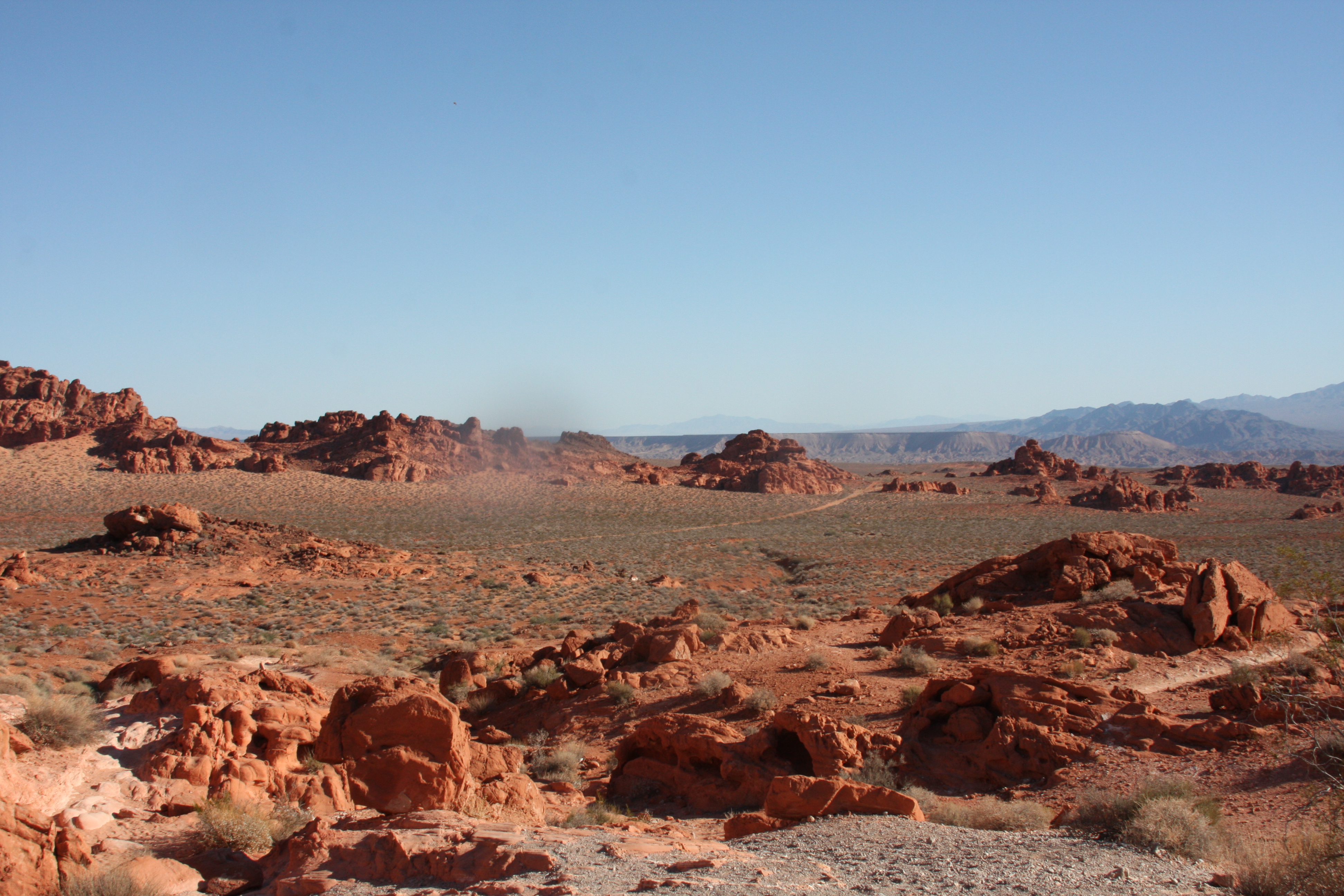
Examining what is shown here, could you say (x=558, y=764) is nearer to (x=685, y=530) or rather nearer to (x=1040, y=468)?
(x=685, y=530)

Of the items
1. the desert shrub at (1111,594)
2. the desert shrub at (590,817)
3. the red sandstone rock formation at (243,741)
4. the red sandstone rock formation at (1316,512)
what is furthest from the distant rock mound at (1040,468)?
the red sandstone rock formation at (243,741)

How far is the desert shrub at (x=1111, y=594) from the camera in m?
15.3

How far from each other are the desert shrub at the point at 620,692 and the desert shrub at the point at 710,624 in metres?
2.98

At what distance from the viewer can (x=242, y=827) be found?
625 cm

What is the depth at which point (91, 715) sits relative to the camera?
8383mm

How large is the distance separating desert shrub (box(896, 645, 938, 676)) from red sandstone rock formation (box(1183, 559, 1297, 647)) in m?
4.56

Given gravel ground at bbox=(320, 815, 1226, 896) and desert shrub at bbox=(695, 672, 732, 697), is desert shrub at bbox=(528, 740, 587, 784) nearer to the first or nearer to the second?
desert shrub at bbox=(695, 672, 732, 697)

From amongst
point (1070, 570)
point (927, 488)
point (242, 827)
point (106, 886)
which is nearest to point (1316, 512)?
point (927, 488)

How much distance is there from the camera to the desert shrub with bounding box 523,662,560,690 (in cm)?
1384

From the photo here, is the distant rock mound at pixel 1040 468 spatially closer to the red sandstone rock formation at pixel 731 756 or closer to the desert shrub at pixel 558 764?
the red sandstone rock formation at pixel 731 756

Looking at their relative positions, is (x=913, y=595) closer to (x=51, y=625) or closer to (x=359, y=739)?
(x=359, y=739)

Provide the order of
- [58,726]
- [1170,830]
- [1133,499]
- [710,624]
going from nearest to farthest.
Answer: [1170,830], [58,726], [710,624], [1133,499]

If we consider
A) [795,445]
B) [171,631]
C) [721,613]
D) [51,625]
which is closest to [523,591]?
[721,613]

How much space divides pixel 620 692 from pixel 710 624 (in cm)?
422
